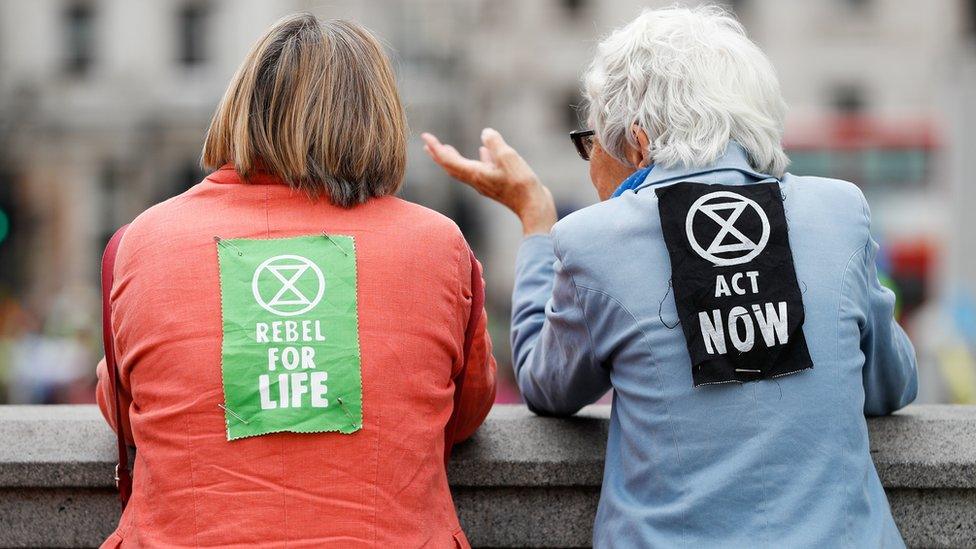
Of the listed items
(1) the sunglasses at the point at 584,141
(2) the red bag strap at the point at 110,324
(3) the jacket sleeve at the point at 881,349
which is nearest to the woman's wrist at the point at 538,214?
(1) the sunglasses at the point at 584,141

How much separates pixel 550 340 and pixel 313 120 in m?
0.63

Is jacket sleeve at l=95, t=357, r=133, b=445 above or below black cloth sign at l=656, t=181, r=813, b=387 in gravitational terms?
below

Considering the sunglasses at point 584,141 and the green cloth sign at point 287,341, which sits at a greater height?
the sunglasses at point 584,141

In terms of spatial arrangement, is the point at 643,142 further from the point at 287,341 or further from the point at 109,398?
the point at 109,398

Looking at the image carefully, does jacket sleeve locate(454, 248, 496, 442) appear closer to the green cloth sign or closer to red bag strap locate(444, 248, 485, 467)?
red bag strap locate(444, 248, 485, 467)

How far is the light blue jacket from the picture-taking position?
6.73ft

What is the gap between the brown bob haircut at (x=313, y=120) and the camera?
216cm

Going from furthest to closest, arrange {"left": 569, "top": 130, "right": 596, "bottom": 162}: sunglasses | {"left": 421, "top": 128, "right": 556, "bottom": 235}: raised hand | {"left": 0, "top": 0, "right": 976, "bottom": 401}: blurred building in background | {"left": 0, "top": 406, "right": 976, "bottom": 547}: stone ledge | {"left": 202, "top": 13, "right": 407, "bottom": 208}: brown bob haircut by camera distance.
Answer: {"left": 0, "top": 0, "right": 976, "bottom": 401}: blurred building in background < {"left": 421, "top": 128, "right": 556, "bottom": 235}: raised hand < {"left": 0, "top": 406, "right": 976, "bottom": 547}: stone ledge < {"left": 569, "top": 130, "right": 596, "bottom": 162}: sunglasses < {"left": 202, "top": 13, "right": 407, "bottom": 208}: brown bob haircut

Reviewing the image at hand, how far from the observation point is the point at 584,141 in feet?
8.23

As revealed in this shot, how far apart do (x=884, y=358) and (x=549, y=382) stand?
66 centimetres

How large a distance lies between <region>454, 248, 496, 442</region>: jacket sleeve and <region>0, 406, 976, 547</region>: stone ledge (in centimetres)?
24

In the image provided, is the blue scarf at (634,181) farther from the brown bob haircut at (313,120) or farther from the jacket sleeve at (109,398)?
the jacket sleeve at (109,398)

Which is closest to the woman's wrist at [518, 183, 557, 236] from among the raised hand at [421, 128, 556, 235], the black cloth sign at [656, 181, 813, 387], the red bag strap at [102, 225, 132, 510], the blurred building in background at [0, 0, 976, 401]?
the raised hand at [421, 128, 556, 235]

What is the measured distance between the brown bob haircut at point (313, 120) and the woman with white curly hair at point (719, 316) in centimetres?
38
